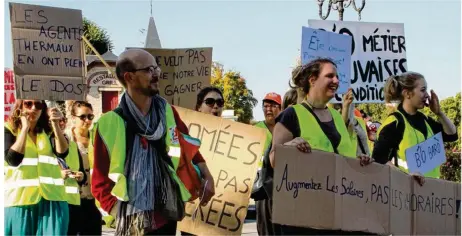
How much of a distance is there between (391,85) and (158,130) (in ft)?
7.58

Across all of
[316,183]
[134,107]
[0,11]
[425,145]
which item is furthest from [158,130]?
[425,145]

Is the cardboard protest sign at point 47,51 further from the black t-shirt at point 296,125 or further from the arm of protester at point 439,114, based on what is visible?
the arm of protester at point 439,114

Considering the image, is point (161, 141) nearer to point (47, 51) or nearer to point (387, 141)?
point (387, 141)

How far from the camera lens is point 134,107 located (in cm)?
576

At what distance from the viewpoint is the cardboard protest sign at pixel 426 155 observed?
7.00 m

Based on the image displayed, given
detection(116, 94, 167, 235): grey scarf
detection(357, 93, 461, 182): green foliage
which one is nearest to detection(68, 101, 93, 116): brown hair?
detection(357, 93, 461, 182): green foliage

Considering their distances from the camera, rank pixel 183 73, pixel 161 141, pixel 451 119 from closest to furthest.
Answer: pixel 161 141, pixel 183 73, pixel 451 119

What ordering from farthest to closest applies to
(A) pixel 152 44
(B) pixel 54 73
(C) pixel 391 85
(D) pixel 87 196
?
(A) pixel 152 44 → (D) pixel 87 196 → (B) pixel 54 73 → (C) pixel 391 85

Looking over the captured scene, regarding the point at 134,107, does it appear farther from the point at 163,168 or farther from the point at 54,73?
the point at 54,73

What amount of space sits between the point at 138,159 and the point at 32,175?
2466mm

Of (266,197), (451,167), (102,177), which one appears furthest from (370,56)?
(451,167)

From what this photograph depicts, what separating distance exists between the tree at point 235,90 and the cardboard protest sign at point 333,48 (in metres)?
33.9

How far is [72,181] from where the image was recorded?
8.85 m

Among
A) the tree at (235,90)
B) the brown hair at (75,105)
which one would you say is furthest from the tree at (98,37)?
the brown hair at (75,105)
